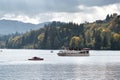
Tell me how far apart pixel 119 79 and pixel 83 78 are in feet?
31.9

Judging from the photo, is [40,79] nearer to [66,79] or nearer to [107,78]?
[66,79]

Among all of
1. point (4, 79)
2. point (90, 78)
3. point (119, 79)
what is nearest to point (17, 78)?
point (4, 79)

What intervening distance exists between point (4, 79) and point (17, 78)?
4.02 meters

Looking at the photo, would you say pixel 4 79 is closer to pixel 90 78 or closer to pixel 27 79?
pixel 27 79

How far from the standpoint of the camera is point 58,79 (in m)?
99.9

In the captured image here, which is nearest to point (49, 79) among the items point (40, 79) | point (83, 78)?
point (40, 79)

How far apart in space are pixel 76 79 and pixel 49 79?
6.99 metres

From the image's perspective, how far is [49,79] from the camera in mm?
100688

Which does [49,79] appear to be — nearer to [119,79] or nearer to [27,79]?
[27,79]

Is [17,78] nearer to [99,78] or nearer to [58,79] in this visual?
[58,79]

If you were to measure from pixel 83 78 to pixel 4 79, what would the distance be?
67.7 feet

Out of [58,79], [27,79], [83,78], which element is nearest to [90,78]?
[83,78]

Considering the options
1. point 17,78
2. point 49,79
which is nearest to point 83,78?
point 49,79

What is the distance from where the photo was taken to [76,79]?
10025cm
